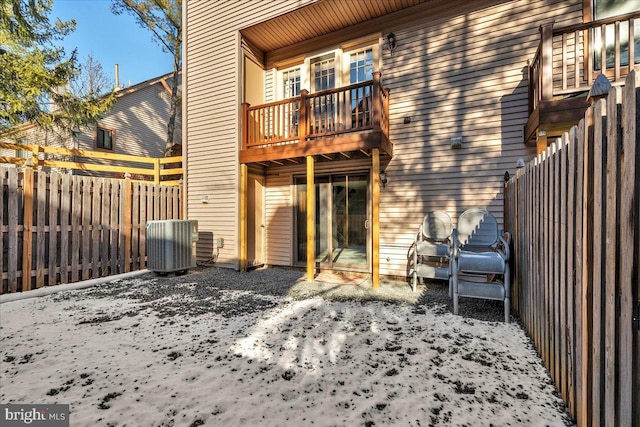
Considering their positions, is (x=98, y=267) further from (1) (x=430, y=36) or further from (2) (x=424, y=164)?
(1) (x=430, y=36)

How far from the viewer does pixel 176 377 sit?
2.27 metres

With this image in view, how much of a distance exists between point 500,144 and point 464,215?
1.51m

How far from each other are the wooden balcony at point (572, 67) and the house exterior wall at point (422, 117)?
1.73 feet

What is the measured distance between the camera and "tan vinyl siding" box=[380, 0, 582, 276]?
4.88 m

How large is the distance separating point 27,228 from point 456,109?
800cm

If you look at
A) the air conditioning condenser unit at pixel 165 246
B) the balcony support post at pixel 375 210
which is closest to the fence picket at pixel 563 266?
the balcony support post at pixel 375 210

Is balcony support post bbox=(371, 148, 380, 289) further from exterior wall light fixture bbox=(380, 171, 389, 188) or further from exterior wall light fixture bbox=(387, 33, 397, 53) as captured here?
exterior wall light fixture bbox=(387, 33, 397, 53)

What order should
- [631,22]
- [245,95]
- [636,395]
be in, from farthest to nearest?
[245,95] < [631,22] < [636,395]

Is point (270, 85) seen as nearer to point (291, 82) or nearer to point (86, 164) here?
point (291, 82)

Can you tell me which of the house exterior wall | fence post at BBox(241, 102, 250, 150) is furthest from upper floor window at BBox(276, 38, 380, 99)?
fence post at BBox(241, 102, 250, 150)

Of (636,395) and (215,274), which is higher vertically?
(636,395)

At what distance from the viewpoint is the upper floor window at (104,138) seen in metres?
12.5

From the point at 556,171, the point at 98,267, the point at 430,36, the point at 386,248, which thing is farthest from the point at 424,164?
the point at 98,267

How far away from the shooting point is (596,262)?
148 centimetres
